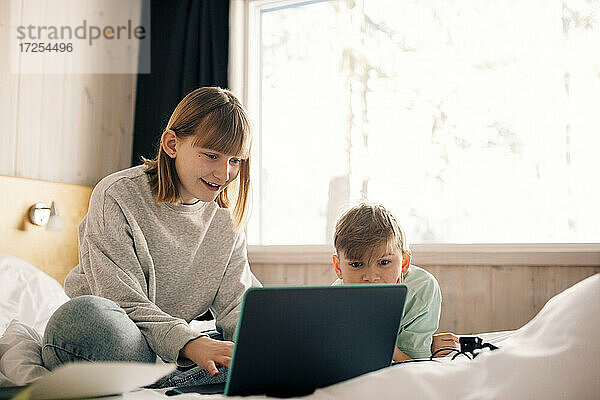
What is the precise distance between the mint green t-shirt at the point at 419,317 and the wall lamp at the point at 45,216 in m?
→ 1.55

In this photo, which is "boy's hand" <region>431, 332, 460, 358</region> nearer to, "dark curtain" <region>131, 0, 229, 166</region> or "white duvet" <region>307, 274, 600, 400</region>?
"white duvet" <region>307, 274, 600, 400</region>

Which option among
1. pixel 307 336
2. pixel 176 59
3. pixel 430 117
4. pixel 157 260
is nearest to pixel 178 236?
pixel 157 260

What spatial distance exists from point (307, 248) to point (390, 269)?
1.22 m

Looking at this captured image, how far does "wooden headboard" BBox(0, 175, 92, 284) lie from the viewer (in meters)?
2.43

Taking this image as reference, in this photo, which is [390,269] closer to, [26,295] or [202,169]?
[202,169]

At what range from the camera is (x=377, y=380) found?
2.61ft

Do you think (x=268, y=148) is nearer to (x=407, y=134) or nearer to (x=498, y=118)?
(x=407, y=134)

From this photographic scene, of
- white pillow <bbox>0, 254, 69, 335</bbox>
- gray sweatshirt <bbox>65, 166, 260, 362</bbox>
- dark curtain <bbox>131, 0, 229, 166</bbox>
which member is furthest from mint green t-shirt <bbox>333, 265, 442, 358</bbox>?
dark curtain <bbox>131, 0, 229, 166</bbox>

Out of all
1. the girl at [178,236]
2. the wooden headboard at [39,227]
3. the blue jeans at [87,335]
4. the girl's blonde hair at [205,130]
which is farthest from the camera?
the wooden headboard at [39,227]

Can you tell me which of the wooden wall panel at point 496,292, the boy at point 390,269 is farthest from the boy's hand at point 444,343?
the wooden wall panel at point 496,292

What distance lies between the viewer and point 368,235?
5.03 feet

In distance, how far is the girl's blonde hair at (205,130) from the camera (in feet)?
4.90

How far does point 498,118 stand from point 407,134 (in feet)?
1.24

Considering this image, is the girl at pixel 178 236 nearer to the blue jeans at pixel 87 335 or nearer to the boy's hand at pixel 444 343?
the blue jeans at pixel 87 335
